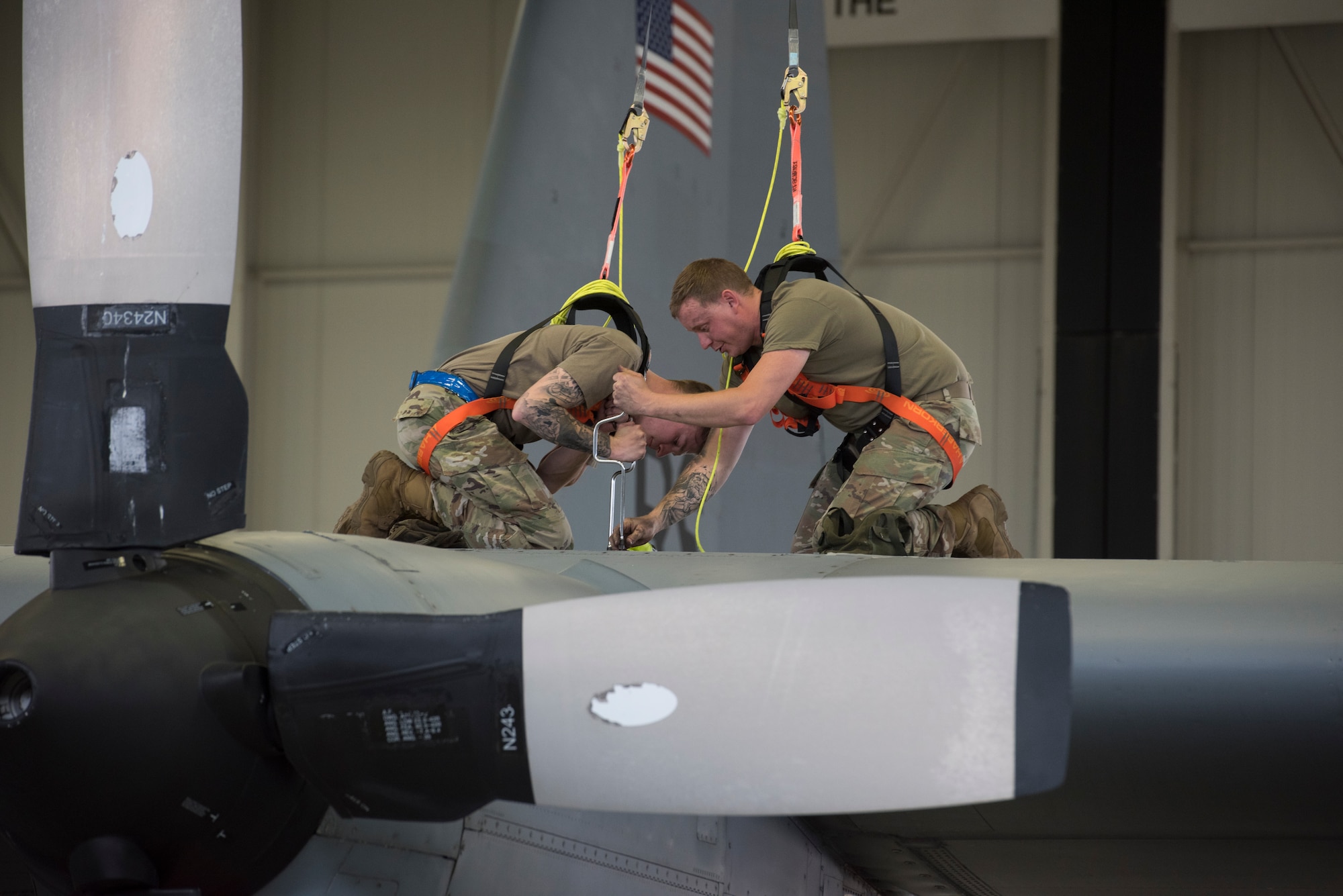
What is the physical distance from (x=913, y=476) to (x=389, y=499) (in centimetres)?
190

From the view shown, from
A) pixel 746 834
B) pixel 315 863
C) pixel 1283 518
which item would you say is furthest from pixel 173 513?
pixel 1283 518

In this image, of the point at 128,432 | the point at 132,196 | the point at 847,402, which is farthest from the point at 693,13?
the point at 128,432

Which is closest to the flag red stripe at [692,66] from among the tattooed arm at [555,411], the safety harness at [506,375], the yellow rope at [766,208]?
the yellow rope at [766,208]

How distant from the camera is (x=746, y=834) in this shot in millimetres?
3037

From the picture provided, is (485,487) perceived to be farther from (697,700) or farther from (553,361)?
(697,700)

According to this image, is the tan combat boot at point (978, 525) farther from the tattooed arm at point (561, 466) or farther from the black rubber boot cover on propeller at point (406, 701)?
the black rubber boot cover on propeller at point (406, 701)

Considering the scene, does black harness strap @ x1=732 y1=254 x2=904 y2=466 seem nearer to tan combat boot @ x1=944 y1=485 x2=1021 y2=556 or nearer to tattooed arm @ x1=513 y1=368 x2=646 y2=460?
tan combat boot @ x1=944 y1=485 x2=1021 y2=556

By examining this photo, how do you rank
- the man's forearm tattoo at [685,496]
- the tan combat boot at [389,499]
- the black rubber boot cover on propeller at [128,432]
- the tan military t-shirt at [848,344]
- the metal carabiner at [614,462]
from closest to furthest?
1. the black rubber boot cover on propeller at [128,432]
2. the tan military t-shirt at [848,344]
3. the metal carabiner at [614,462]
4. the tan combat boot at [389,499]
5. the man's forearm tattoo at [685,496]

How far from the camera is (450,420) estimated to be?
14.1 feet

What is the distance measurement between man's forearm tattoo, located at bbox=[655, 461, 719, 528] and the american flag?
2.08 m

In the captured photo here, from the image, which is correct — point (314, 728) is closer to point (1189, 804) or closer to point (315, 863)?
point (315, 863)

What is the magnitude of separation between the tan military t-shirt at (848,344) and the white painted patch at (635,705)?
2.25 metres

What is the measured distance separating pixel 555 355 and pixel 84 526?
2312mm

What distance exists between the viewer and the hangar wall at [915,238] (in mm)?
12641
